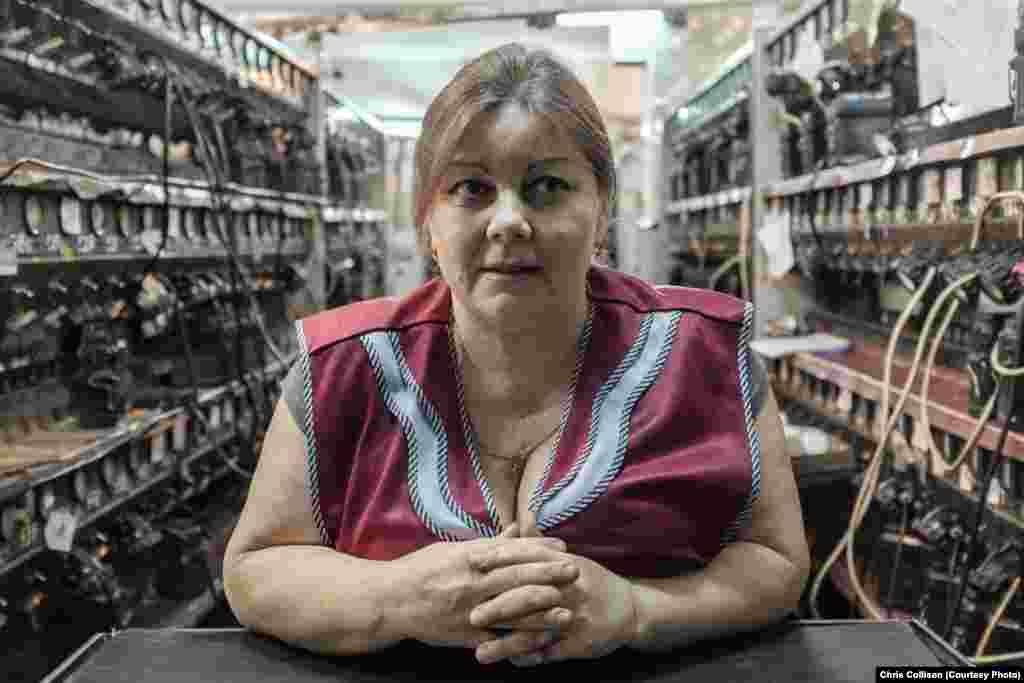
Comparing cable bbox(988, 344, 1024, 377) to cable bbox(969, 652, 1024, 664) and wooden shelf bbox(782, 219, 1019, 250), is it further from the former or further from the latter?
cable bbox(969, 652, 1024, 664)

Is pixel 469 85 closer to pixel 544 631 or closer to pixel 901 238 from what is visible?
pixel 544 631

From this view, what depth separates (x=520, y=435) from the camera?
1.13m

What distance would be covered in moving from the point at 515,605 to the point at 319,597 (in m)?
0.21

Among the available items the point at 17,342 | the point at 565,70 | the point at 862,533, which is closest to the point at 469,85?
the point at 565,70

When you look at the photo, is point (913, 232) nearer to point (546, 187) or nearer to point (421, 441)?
point (546, 187)

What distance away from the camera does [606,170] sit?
3.63 feet

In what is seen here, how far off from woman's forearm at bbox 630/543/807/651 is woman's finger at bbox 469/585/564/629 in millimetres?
110

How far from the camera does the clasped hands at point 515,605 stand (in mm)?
871

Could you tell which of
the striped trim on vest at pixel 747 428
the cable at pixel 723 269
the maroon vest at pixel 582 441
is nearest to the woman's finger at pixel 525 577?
the maroon vest at pixel 582 441

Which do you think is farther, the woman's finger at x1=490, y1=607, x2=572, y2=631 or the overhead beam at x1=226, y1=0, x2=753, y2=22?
the overhead beam at x1=226, y1=0, x2=753, y2=22

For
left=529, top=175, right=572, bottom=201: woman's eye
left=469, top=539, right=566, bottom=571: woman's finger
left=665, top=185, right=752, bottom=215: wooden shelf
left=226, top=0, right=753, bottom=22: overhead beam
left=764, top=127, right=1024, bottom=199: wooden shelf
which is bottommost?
left=469, top=539, right=566, bottom=571: woman's finger

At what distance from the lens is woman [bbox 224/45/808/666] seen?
38.2 inches

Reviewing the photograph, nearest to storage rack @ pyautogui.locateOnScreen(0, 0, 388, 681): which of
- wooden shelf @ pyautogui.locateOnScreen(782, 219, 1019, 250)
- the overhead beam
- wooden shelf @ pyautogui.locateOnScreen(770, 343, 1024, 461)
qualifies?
the overhead beam

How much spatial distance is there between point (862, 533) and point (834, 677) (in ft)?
6.17
